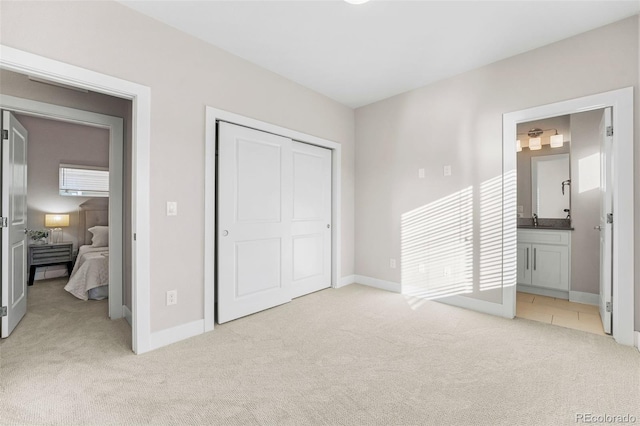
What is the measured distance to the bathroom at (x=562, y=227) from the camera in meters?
3.37

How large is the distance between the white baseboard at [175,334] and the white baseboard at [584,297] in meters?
4.34

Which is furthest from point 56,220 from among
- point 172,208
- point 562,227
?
point 562,227

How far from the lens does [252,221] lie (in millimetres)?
3133

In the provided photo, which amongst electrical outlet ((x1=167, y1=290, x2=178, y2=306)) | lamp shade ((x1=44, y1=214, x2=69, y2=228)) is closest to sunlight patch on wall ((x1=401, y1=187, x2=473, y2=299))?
electrical outlet ((x1=167, y1=290, x2=178, y2=306))

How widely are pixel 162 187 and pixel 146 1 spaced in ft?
4.59

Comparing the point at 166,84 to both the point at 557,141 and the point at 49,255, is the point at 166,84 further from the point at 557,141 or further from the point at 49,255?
the point at 557,141

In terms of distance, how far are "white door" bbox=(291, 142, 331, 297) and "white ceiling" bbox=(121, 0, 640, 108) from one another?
1.07m

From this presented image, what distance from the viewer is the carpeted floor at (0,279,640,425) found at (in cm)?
159

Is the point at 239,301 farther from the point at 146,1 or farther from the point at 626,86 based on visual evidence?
the point at 626,86

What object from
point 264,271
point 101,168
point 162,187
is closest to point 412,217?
point 264,271

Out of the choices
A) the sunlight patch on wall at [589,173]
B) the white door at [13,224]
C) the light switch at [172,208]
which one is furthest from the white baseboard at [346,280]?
the white door at [13,224]

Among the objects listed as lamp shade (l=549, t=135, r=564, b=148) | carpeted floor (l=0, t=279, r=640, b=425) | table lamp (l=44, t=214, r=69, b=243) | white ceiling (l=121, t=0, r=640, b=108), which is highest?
white ceiling (l=121, t=0, r=640, b=108)

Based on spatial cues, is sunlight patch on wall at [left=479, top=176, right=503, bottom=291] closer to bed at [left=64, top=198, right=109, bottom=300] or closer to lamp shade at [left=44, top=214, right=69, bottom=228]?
bed at [left=64, top=198, right=109, bottom=300]

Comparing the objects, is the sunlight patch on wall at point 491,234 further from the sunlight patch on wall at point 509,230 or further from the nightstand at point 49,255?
the nightstand at point 49,255
